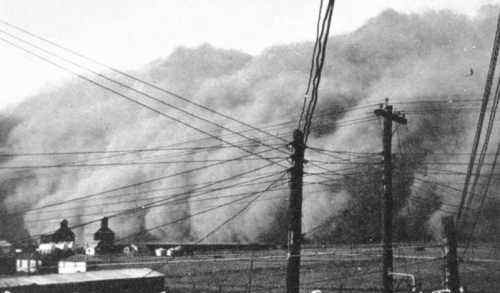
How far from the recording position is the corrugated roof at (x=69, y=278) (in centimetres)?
2603

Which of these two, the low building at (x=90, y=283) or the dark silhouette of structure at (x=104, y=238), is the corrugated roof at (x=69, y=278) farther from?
the dark silhouette of structure at (x=104, y=238)

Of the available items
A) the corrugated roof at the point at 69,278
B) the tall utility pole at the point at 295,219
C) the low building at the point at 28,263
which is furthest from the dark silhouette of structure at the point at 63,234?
the tall utility pole at the point at 295,219

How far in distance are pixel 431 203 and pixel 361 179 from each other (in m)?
7.18

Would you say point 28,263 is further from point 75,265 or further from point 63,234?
point 75,265

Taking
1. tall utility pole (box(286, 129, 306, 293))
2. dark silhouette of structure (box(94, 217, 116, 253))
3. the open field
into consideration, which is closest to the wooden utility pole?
tall utility pole (box(286, 129, 306, 293))

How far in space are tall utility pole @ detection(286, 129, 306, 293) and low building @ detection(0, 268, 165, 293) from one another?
15970mm

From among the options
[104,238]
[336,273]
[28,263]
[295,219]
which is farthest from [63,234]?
[295,219]

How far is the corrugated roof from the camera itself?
85.4ft

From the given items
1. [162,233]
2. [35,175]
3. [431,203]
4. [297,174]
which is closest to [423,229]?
[431,203]

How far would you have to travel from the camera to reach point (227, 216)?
53875mm

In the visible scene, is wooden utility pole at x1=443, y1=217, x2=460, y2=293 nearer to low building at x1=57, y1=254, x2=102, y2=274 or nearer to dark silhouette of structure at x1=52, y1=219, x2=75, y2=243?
low building at x1=57, y1=254, x2=102, y2=274

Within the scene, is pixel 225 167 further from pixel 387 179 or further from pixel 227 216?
pixel 387 179

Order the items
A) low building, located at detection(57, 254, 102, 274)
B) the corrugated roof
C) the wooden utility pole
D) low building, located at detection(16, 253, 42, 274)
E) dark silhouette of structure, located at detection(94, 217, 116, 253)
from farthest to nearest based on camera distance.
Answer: dark silhouette of structure, located at detection(94, 217, 116, 253), low building, located at detection(16, 253, 42, 274), low building, located at detection(57, 254, 102, 274), the corrugated roof, the wooden utility pole

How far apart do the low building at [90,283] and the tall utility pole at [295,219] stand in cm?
1597
